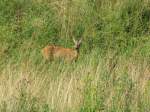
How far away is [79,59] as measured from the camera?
11.1 m

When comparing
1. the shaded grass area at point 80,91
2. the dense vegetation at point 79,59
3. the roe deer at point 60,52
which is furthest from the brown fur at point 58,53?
the shaded grass area at point 80,91

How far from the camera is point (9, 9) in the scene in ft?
40.3

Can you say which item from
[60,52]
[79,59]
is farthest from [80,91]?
[60,52]

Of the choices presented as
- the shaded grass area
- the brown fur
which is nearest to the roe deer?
the brown fur

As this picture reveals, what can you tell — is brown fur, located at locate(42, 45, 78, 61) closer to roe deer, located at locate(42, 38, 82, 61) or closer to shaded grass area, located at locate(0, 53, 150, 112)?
roe deer, located at locate(42, 38, 82, 61)

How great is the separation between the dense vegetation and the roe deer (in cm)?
16

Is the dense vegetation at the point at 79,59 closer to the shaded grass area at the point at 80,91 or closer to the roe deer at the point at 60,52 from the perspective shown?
the shaded grass area at the point at 80,91

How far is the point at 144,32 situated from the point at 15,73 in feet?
14.8

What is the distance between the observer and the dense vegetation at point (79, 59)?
663 cm

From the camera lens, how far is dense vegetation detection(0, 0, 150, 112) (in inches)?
261

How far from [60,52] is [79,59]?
4.39 feet

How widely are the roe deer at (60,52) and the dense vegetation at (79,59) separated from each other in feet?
0.54

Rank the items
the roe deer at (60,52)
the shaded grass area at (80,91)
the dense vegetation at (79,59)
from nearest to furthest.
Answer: the shaded grass area at (80,91), the dense vegetation at (79,59), the roe deer at (60,52)

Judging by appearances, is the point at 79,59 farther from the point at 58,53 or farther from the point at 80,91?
the point at 80,91
